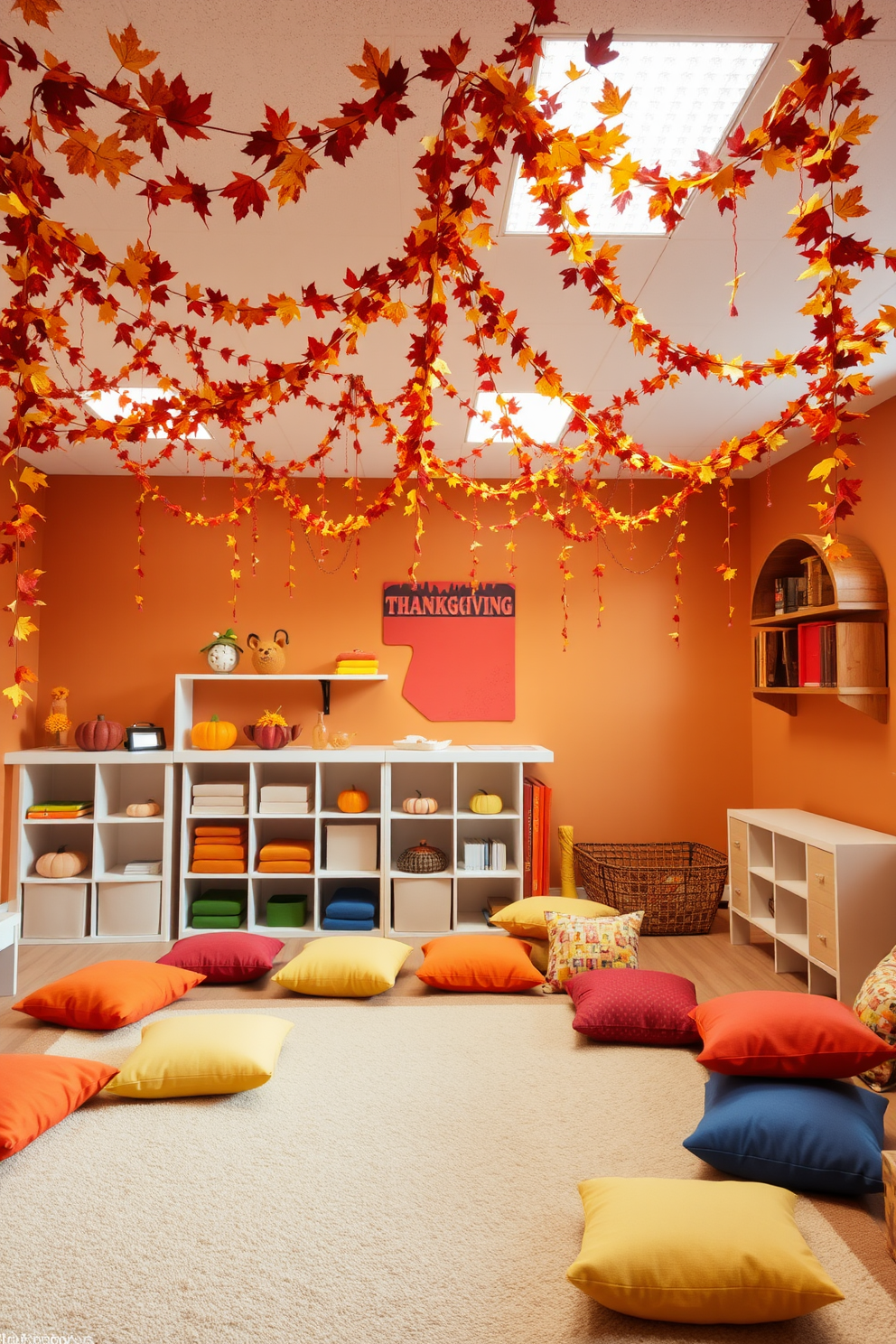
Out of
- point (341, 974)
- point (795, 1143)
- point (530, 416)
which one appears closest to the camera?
point (795, 1143)

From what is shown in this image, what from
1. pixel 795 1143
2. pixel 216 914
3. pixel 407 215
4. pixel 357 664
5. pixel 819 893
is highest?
pixel 407 215

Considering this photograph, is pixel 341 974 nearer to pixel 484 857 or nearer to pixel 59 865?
pixel 484 857

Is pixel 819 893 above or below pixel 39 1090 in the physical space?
above

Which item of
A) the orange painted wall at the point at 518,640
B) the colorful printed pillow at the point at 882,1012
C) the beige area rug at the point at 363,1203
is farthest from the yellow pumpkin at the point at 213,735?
the colorful printed pillow at the point at 882,1012

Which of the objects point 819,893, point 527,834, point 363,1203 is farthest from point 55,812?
point 819,893

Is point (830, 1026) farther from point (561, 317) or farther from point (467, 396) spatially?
point (467, 396)

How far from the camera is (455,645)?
543cm

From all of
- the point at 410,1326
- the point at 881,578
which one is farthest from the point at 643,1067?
the point at 881,578

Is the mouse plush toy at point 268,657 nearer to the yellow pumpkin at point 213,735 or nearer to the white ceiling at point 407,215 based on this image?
the yellow pumpkin at point 213,735

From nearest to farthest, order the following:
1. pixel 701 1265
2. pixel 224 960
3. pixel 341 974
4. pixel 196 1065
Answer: pixel 701 1265 < pixel 196 1065 < pixel 341 974 < pixel 224 960

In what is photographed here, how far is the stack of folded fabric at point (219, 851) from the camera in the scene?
4.84m

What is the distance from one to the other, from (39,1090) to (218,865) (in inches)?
105

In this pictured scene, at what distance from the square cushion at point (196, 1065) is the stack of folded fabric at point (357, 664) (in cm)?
284

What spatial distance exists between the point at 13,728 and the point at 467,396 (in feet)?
10.4
